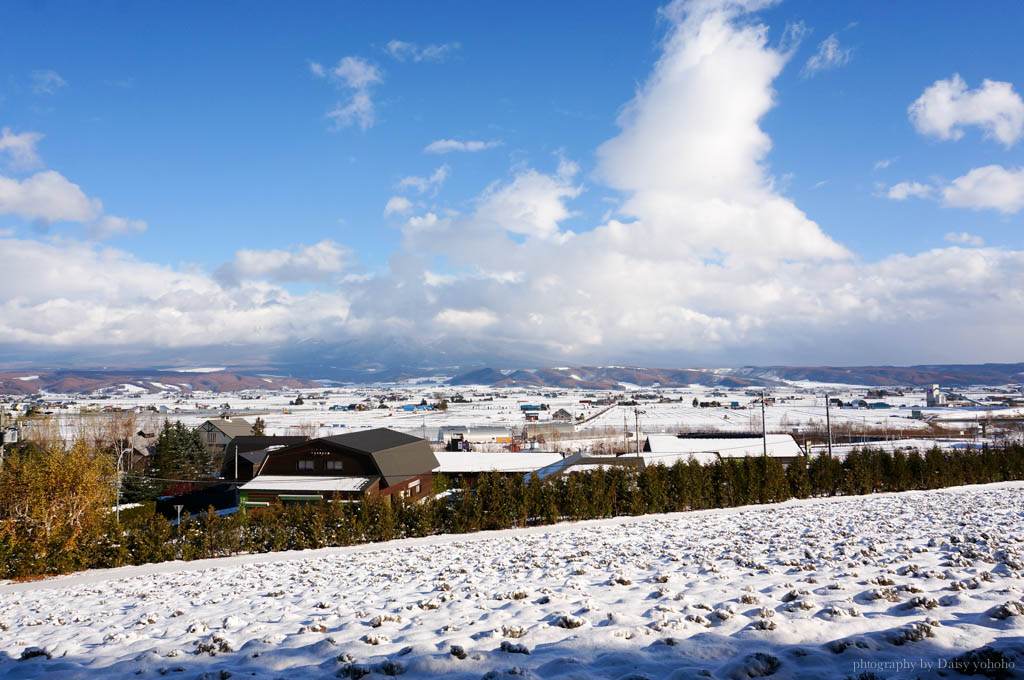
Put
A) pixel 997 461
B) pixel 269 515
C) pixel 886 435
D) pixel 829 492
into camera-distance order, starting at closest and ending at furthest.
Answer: pixel 269 515
pixel 829 492
pixel 997 461
pixel 886 435

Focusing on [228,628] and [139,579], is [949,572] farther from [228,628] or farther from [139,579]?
[139,579]

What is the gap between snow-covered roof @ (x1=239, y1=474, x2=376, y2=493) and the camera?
30.5 metres

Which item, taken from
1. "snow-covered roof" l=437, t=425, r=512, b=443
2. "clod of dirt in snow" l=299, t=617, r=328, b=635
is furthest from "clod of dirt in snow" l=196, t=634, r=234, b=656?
"snow-covered roof" l=437, t=425, r=512, b=443

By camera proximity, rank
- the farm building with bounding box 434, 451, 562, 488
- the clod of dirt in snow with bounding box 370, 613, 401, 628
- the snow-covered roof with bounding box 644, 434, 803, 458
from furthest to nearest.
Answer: the snow-covered roof with bounding box 644, 434, 803, 458
the farm building with bounding box 434, 451, 562, 488
the clod of dirt in snow with bounding box 370, 613, 401, 628

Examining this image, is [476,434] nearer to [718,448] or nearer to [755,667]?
[718,448]

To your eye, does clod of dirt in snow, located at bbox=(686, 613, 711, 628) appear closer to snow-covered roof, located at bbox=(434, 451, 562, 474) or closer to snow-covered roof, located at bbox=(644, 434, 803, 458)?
snow-covered roof, located at bbox=(434, 451, 562, 474)

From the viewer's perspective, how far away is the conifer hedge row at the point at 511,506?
18125 mm

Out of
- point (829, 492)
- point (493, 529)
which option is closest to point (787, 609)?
point (493, 529)

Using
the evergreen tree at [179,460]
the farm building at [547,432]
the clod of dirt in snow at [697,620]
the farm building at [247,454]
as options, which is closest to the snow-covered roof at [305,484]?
the farm building at [247,454]

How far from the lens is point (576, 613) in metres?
7.82

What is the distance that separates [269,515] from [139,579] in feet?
17.1

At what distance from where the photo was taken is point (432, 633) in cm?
744

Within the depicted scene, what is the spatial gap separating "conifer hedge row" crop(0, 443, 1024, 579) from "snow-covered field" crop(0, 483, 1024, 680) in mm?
2324

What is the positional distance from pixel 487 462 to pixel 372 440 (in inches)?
454
